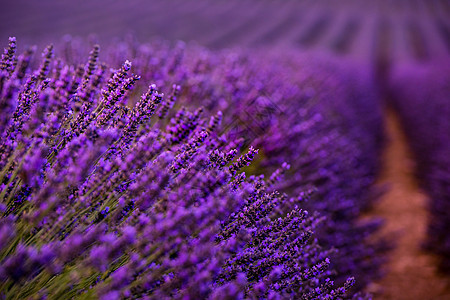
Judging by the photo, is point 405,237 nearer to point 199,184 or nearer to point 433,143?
point 433,143

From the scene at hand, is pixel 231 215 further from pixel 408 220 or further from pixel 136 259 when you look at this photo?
pixel 408 220

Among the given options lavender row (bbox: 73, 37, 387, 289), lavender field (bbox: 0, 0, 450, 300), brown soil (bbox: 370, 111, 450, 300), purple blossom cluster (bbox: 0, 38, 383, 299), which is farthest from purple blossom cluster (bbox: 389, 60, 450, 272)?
purple blossom cluster (bbox: 0, 38, 383, 299)

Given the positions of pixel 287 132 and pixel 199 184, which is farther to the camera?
pixel 287 132

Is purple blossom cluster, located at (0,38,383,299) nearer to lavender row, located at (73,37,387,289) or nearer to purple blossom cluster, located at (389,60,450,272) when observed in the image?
lavender row, located at (73,37,387,289)

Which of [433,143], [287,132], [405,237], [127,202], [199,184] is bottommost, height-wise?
[127,202]

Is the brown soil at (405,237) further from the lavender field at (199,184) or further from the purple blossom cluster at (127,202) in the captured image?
the purple blossom cluster at (127,202)

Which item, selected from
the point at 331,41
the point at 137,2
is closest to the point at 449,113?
the point at 331,41

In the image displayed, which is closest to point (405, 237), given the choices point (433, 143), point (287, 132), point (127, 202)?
point (433, 143)
